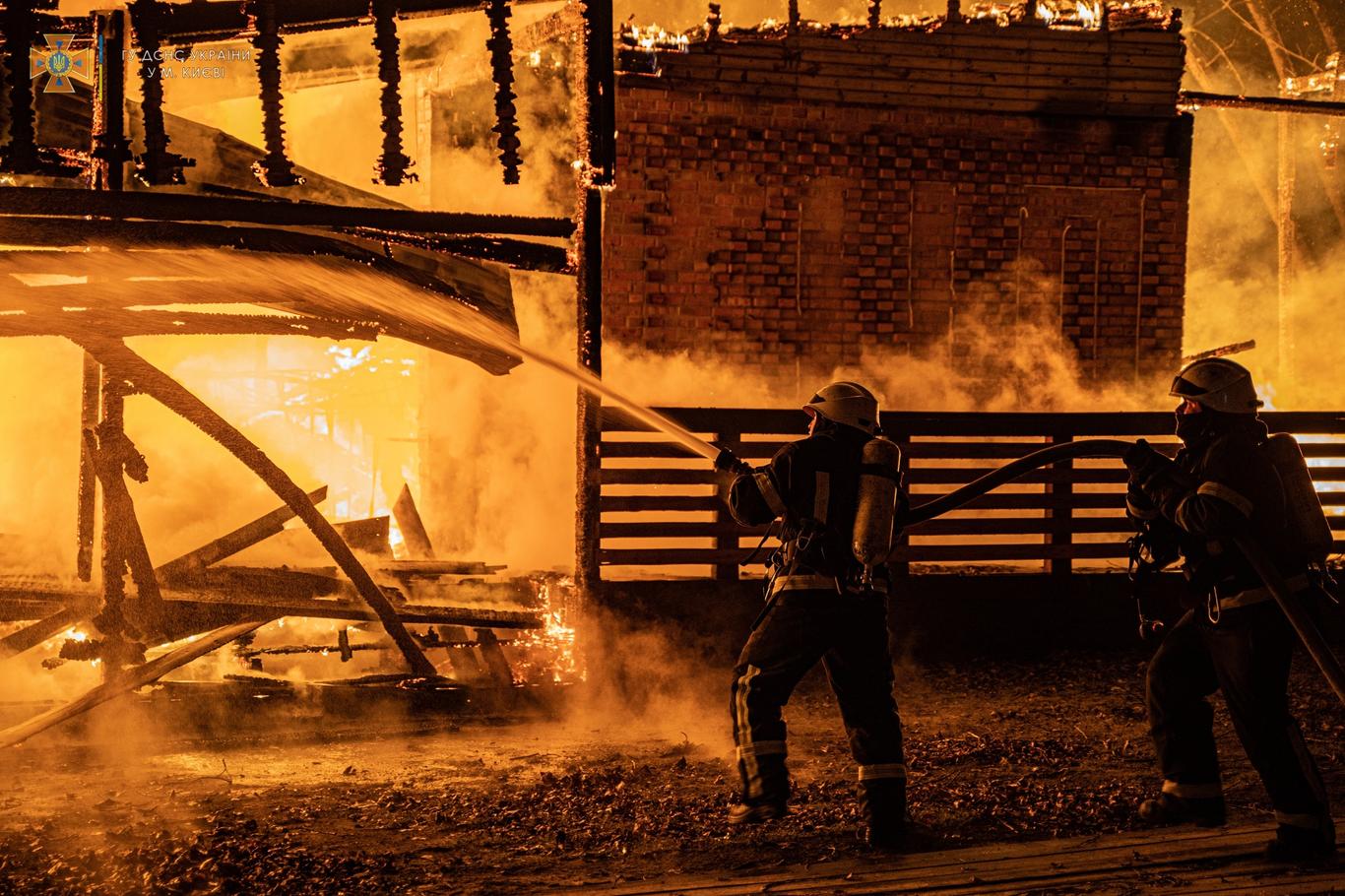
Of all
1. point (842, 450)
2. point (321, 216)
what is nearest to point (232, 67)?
point (321, 216)

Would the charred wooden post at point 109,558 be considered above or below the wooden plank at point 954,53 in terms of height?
below

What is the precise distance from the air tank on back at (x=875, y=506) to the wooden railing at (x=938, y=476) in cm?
281

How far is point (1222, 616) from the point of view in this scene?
4586mm

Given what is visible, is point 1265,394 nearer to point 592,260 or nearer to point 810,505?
point 592,260

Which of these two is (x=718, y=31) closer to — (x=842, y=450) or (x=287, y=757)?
(x=842, y=450)

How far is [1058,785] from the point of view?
5.52 metres

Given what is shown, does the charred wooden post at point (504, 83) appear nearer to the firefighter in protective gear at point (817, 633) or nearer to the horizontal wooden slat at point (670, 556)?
the firefighter in protective gear at point (817, 633)

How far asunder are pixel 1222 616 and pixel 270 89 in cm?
507

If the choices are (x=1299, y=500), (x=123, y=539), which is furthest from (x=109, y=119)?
(x=1299, y=500)

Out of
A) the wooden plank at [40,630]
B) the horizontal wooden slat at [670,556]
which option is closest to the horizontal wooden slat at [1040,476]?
the horizontal wooden slat at [670,556]

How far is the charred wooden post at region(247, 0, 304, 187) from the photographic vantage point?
18.9 feet

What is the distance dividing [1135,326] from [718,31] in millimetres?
4809

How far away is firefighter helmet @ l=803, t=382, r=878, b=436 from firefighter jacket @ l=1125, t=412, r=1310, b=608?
3.90ft

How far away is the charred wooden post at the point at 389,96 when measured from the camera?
5.85 metres
